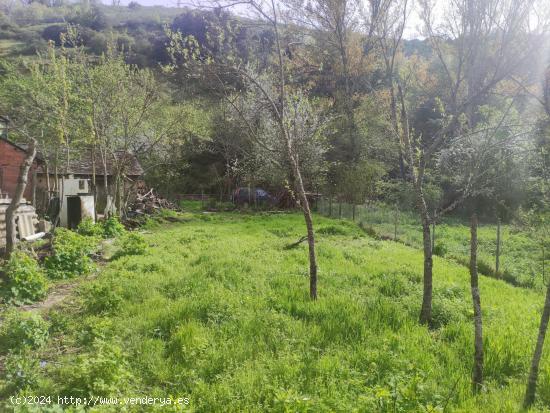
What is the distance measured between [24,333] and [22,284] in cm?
253

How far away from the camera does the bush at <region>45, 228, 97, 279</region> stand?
366 inches

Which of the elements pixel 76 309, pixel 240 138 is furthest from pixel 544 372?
pixel 240 138

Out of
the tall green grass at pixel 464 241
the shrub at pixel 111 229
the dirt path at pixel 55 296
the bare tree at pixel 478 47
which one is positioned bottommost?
the tall green grass at pixel 464 241

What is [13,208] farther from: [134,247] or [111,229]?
[111,229]

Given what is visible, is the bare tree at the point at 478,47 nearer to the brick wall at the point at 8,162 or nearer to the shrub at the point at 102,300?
the shrub at the point at 102,300

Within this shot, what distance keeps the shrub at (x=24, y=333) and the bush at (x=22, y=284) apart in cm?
178

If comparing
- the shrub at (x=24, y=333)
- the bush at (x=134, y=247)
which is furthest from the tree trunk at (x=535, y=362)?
the bush at (x=134, y=247)

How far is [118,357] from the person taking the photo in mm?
4547

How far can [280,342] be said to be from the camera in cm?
520

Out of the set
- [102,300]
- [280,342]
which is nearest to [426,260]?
[280,342]

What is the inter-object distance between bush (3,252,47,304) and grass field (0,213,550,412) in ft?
2.50

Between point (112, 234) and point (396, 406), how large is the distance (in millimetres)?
13460

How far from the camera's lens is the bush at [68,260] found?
929 cm

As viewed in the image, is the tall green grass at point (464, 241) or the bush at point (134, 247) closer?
the tall green grass at point (464, 241)
